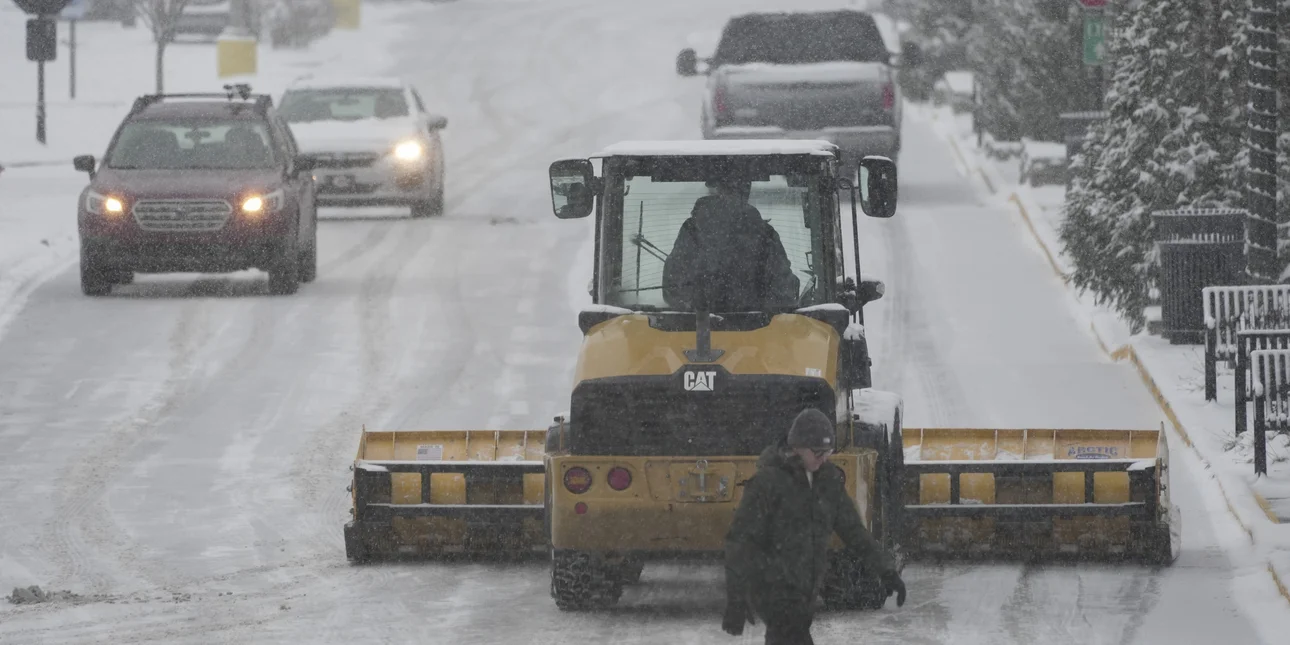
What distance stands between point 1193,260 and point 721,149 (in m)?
8.54

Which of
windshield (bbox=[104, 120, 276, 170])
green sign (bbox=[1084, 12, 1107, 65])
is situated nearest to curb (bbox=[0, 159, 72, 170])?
windshield (bbox=[104, 120, 276, 170])

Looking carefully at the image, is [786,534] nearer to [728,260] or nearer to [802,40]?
[728,260]

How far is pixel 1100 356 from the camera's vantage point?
19172 millimetres

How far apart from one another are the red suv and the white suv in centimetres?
405

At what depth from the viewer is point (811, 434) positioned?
8.06m

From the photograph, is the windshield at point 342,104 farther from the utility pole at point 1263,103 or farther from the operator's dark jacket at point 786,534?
the operator's dark jacket at point 786,534

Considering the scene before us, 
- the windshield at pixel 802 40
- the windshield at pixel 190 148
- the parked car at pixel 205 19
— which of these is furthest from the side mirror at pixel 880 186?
the parked car at pixel 205 19

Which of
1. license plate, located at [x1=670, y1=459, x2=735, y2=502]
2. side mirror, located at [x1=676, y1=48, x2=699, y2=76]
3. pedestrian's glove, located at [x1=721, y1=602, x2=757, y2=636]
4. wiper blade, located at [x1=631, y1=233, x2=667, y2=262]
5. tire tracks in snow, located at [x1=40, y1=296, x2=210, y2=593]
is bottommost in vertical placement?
tire tracks in snow, located at [x1=40, y1=296, x2=210, y2=593]

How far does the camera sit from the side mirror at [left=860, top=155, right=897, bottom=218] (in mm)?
10711

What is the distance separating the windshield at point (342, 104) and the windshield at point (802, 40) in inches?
176

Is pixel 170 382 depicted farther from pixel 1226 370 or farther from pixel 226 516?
pixel 1226 370

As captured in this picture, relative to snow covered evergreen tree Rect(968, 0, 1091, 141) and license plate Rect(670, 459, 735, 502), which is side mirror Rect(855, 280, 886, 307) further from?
snow covered evergreen tree Rect(968, 0, 1091, 141)

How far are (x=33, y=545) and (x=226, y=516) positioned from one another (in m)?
1.22

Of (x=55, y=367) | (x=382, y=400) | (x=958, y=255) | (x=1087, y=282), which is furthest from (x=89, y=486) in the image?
(x=958, y=255)
